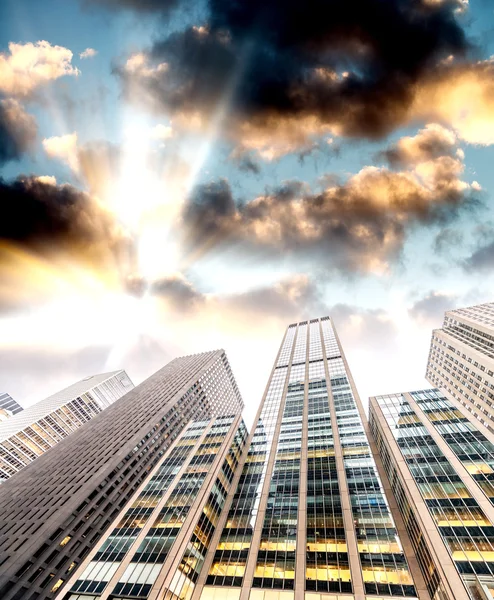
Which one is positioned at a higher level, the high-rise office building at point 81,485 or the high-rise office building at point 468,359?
the high-rise office building at point 468,359

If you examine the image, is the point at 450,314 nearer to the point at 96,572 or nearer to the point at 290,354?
the point at 290,354

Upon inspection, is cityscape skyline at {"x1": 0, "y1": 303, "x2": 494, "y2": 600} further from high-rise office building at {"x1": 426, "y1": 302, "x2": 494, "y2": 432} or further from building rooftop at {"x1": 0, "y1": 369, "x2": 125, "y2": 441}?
building rooftop at {"x1": 0, "y1": 369, "x2": 125, "y2": 441}

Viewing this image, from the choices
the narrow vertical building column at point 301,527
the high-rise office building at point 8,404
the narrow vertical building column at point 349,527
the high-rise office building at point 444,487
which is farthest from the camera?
the high-rise office building at point 8,404

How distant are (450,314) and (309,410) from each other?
9433cm

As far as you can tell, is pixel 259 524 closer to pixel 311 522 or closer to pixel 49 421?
pixel 311 522

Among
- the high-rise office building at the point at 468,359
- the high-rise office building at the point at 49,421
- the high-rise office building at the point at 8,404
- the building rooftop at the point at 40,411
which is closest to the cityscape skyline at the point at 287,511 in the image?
the high-rise office building at the point at 468,359

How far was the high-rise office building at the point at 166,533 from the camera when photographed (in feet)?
125

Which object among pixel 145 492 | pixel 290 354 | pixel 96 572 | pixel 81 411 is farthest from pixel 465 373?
pixel 81 411

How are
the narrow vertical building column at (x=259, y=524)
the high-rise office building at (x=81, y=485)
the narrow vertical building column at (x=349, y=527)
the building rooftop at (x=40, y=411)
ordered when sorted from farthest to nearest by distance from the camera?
the building rooftop at (x=40, y=411)
the high-rise office building at (x=81, y=485)
the narrow vertical building column at (x=259, y=524)
the narrow vertical building column at (x=349, y=527)

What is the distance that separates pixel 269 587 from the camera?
37156 mm

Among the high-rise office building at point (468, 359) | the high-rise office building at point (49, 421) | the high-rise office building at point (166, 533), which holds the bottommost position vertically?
the high-rise office building at point (166, 533)

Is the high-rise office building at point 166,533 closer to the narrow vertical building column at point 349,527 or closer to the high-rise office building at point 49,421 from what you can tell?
the narrow vertical building column at point 349,527

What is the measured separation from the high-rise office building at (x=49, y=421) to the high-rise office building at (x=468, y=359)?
170m

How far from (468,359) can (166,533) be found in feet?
357
